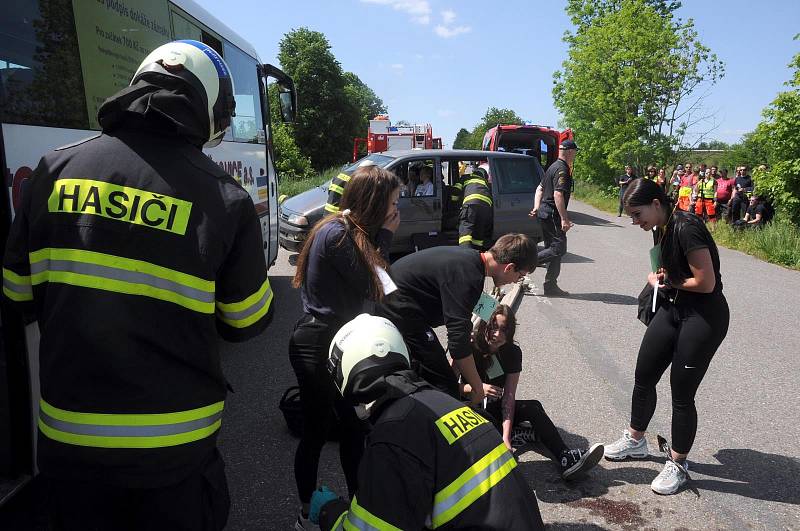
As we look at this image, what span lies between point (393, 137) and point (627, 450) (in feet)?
77.2

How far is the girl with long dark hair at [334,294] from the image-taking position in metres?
2.63

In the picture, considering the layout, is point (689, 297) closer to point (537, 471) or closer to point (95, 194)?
point (537, 471)

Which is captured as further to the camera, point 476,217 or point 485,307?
point 476,217

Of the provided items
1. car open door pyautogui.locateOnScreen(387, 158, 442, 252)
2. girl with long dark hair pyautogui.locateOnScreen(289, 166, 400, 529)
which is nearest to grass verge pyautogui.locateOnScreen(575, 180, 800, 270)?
car open door pyautogui.locateOnScreen(387, 158, 442, 252)

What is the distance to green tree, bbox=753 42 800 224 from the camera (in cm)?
1189

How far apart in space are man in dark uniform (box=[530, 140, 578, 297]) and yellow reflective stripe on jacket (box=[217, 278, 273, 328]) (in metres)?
6.45

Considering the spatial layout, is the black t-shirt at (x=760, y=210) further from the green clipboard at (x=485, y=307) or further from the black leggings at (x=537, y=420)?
the green clipboard at (x=485, y=307)

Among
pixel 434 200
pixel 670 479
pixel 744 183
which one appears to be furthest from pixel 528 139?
pixel 670 479

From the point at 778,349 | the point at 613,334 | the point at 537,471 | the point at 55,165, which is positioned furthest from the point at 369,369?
the point at 778,349

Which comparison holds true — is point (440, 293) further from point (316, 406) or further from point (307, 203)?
point (307, 203)

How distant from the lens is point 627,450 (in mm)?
3699

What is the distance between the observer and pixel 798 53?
39.2 ft

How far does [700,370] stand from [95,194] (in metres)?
3.18

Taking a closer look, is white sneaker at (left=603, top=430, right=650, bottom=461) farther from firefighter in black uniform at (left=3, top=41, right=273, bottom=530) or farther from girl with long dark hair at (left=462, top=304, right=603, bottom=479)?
firefighter in black uniform at (left=3, top=41, right=273, bottom=530)
